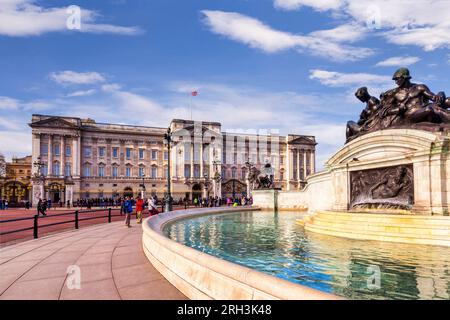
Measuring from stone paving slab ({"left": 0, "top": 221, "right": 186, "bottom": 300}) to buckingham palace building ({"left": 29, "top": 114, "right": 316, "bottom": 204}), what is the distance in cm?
5866

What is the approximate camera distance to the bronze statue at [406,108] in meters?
10.7

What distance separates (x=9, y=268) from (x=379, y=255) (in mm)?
7719

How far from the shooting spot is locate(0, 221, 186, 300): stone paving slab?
4.75 metres

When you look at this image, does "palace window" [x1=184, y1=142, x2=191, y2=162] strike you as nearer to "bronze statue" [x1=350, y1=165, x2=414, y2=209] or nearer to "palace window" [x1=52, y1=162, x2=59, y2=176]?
"palace window" [x1=52, y1=162, x2=59, y2=176]

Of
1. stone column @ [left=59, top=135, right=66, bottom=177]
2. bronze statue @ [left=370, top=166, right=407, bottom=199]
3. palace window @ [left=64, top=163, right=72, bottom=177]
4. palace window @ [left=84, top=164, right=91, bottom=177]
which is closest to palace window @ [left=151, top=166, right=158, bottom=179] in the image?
palace window @ [left=84, top=164, right=91, bottom=177]

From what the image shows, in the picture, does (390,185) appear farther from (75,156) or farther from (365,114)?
(75,156)

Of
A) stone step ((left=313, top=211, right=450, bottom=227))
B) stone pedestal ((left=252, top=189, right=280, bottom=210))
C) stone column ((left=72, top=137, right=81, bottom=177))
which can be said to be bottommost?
stone pedestal ((left=252, top=189, right=280, bottom=210))

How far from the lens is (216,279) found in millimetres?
3742

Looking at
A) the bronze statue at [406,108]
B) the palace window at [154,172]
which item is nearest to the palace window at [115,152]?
the palace window at [154,172]

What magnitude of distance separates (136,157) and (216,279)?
77944 millimetres

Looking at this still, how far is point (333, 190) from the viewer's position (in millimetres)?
13523

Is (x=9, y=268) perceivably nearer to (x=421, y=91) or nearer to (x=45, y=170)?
(x=421, y=91)

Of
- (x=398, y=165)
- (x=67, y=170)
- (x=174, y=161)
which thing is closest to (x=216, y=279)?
(x=398, y=165)

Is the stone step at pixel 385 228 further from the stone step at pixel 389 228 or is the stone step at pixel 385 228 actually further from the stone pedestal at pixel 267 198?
the stone pedestal at pixel 267 198
